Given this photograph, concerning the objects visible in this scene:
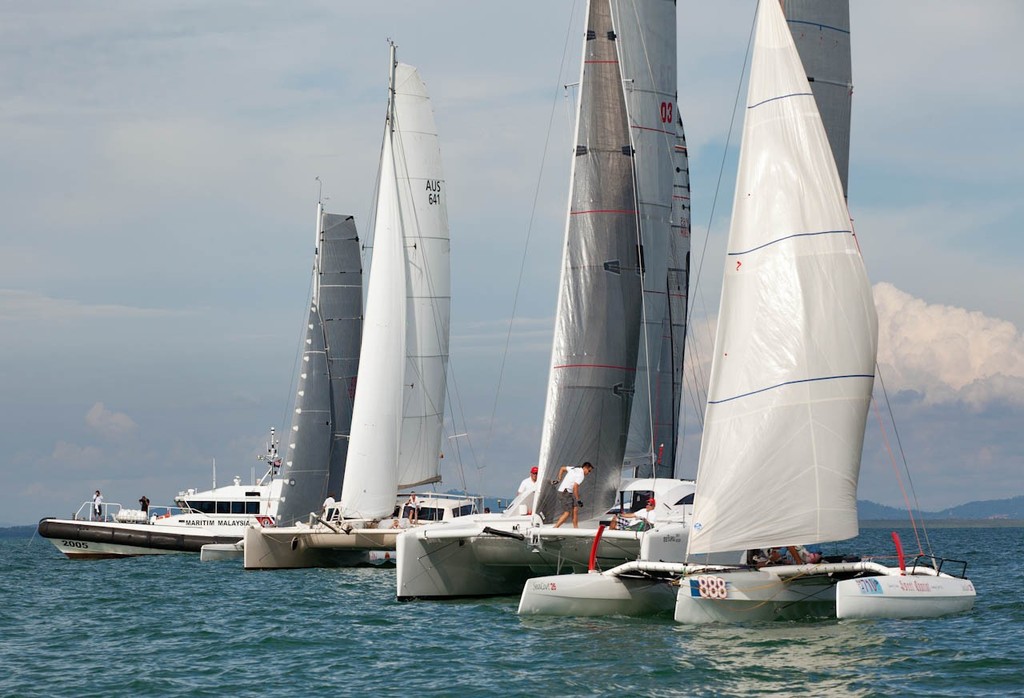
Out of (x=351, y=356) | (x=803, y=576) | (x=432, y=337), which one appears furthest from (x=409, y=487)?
(x=803, y=576)

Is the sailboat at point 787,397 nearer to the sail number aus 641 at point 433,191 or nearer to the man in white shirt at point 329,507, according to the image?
the man in white shirt at point 329,507

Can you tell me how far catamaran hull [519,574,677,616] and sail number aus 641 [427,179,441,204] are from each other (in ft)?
63.3

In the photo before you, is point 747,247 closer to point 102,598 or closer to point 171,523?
point 102,598

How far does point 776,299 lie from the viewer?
19688mm

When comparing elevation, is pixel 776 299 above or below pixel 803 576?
above

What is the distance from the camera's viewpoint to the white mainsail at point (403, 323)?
35.1 metres

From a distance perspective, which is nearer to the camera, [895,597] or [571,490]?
[895,597]

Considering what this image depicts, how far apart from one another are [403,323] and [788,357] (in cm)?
1820

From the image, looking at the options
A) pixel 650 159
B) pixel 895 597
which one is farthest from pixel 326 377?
pixel 895 597

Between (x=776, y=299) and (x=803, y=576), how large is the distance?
404cm

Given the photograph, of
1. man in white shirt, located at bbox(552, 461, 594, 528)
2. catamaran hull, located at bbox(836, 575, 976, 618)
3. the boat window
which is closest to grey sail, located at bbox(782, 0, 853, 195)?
the boat window

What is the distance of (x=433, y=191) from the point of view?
1522 inches

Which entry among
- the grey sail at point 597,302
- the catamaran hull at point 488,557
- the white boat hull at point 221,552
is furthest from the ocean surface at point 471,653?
the white boat hull at point 221,552

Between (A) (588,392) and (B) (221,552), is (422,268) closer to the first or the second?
(B) (221,552)
